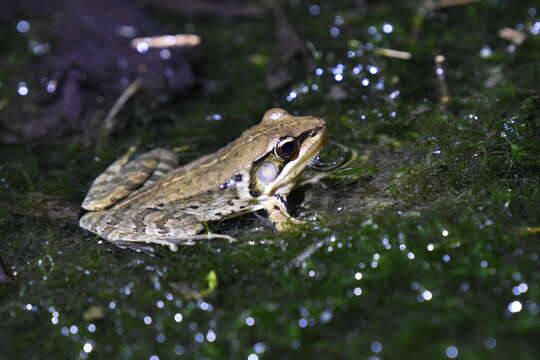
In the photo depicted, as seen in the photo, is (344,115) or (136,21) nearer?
(344,115)

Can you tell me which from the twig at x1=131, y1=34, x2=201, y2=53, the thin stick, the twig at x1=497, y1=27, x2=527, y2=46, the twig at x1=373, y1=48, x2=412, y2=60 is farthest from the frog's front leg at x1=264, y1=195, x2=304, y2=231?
the twig at x1=497, y1=27, x2=527, y2=46

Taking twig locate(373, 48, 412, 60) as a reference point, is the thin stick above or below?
below

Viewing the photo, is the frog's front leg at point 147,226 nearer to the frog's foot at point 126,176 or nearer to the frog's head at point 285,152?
the frog's foot at point 126,176

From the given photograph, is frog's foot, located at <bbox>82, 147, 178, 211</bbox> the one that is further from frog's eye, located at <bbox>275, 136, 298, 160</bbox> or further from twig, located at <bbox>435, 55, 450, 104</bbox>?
twig, located at <bbox>435, 55, 450, 104</bbox>

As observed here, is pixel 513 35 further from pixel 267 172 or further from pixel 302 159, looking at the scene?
pixel 267 172

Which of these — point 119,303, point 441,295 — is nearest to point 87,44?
point 119,303

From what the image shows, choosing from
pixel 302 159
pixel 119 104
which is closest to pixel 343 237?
pixel 302 159

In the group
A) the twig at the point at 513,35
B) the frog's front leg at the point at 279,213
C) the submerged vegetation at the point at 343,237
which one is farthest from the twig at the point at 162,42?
the twig at the point at 513,35

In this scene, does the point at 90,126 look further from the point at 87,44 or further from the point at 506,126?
the point at 506,126
